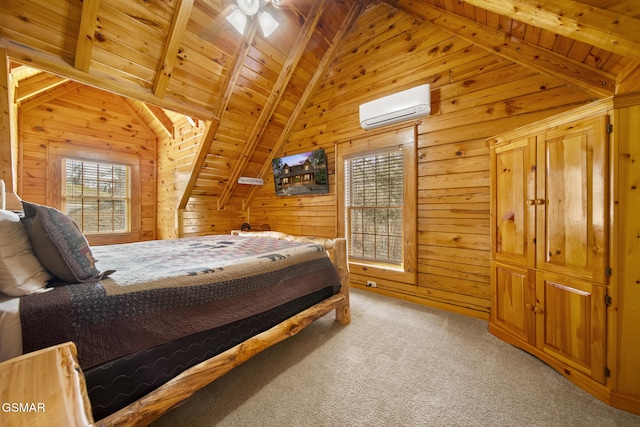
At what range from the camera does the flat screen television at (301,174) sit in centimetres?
366

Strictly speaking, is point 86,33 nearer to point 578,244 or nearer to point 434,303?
point 578,244

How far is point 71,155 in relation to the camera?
12.5 feet

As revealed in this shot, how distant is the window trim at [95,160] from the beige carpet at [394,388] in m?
4.08

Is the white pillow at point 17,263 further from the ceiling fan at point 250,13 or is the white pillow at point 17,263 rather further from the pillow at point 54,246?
the ceiling fan at point 250,13

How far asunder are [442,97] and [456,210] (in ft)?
4.16

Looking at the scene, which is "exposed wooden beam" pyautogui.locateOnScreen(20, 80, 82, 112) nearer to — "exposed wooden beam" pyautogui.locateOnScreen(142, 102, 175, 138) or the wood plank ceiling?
the wood plank ceiling

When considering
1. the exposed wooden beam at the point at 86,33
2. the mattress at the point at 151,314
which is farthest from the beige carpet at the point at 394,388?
the exposed wooden beam at the point at 86,33

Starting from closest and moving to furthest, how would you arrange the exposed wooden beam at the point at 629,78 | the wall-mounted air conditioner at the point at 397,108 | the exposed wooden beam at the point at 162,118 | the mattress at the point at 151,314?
the mattress at the point at 151,314 → the exposed wooden beam at the point at 629,78 → the wall-mounted air conditioner at the point at 397,108 → the exposed wooden beam at the point at 162,118

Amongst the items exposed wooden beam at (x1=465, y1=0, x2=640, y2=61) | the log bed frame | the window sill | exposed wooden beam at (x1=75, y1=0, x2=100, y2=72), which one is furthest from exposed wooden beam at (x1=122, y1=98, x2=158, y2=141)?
exposed wooden beam at (x1=465, y1=0, x2=640, y2=61)

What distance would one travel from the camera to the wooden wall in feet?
7.48

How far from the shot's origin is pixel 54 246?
1.05 meters

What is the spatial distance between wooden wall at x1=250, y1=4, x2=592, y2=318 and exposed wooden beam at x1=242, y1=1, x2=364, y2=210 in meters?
0.13

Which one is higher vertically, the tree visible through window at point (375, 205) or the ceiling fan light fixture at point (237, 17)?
the ceiling fan light fixture at point (237, 17)

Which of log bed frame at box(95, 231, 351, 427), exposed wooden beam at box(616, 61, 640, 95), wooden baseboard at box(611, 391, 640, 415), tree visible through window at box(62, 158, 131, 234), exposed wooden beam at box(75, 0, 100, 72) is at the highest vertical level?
exposed wooden beam at box(75, 0, 100, 72)
